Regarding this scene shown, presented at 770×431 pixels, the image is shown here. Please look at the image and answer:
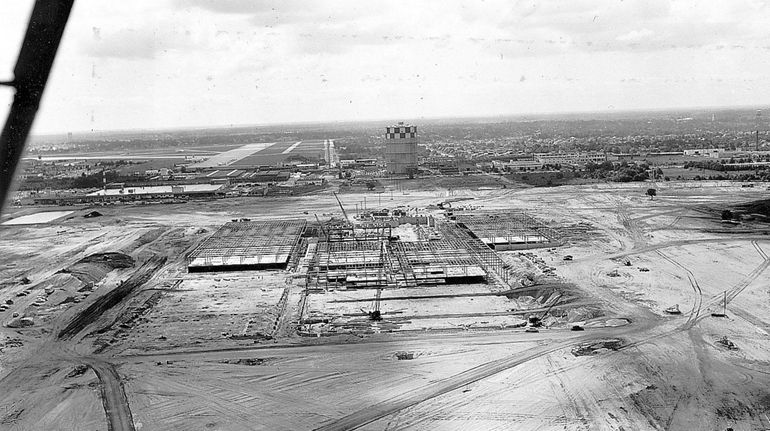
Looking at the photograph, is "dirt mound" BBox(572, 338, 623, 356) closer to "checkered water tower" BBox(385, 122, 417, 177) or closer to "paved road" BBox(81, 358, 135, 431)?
"paved road" BBox(81, 358, 135, 431)

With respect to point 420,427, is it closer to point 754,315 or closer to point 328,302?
point 328,302

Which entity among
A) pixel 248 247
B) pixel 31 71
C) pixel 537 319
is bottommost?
pixel 537 319

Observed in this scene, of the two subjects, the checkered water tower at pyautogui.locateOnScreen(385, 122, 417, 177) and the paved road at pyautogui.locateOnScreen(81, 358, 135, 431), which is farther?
the checkered water tower at pyautogui.locateOnScreen(385, 122, 417, 177)

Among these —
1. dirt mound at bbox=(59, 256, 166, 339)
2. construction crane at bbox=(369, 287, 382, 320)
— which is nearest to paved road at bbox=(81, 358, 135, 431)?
dirt mound at bbox=(59, 256, 166, 339)

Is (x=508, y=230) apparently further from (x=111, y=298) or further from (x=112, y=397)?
(x=112, y=397)

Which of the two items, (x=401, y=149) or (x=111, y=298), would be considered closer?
(x=111, y=298)

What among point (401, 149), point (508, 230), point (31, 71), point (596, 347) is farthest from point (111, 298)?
point (401, 149)
